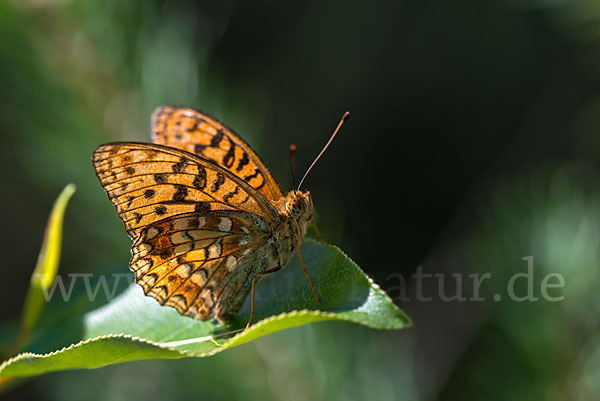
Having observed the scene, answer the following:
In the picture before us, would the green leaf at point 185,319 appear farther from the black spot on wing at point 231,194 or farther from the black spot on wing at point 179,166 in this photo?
the black spot on wing at point 179,166

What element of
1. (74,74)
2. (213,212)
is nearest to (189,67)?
(74,74)

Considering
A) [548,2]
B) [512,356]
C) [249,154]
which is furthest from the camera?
[548,2]

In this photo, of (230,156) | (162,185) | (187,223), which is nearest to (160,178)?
(162,185)

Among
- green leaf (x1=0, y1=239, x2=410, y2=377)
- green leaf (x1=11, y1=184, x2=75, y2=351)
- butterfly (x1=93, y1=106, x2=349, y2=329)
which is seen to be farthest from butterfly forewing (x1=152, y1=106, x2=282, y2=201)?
green leaf (x1=11, y1=184, x2=75, y2=351)

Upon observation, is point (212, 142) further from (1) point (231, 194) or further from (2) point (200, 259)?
(2) point (200, 259)

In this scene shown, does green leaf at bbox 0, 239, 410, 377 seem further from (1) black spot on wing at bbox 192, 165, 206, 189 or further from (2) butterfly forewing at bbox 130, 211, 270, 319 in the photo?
(1) black spot on wing at bbox 192, 165, 206, 189

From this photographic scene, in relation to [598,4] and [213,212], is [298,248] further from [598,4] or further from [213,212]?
[598,4]

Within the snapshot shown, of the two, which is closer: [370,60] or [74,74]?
[74,74]
